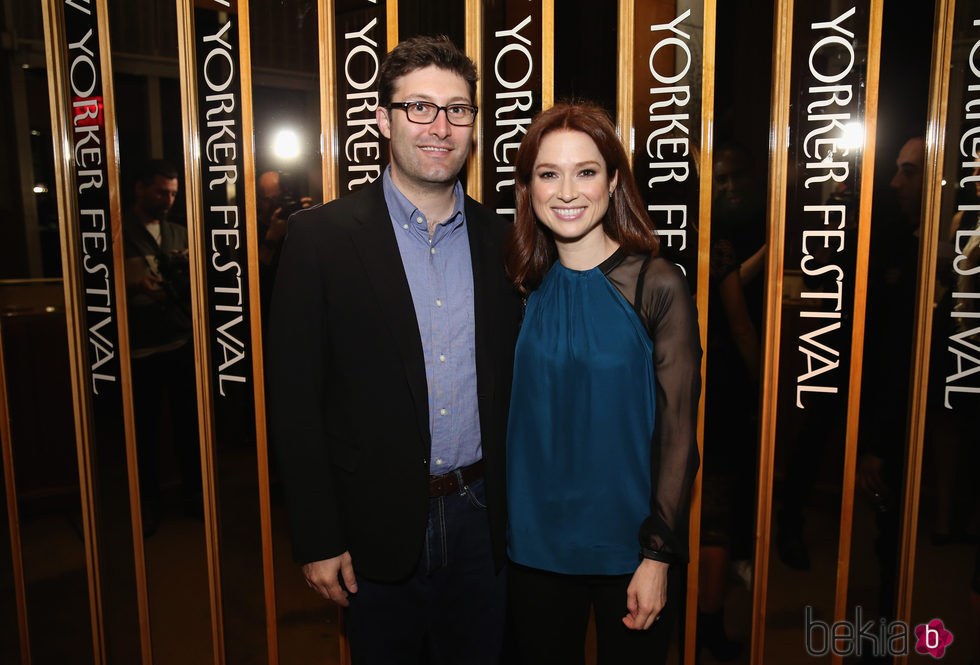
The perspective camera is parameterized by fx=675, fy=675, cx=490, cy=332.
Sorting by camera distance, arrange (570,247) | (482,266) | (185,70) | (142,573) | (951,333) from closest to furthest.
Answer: (570,247)
(482,266)
(951,333)
(185,70)
(142,573)

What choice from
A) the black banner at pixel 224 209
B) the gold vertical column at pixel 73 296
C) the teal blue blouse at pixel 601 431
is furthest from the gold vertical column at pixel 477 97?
the gold vertical column at pixel 73 296

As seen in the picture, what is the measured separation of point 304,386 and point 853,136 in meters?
1.57

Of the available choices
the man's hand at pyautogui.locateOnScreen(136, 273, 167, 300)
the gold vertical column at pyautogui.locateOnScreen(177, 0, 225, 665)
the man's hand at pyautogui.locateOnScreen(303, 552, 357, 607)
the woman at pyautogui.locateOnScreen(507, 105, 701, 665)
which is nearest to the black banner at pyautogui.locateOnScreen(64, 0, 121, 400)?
the man's hand at pyautogui.locateOnScreen(136, 273, 167, 300)

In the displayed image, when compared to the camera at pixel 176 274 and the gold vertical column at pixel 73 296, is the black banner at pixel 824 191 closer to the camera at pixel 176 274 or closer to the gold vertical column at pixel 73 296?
the camera at pixel 176 274

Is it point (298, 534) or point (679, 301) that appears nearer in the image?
point (679, 301)

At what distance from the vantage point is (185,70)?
2.28 m

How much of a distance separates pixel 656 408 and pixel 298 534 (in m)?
0.89

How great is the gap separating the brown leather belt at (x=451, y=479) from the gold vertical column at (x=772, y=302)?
0.84 m

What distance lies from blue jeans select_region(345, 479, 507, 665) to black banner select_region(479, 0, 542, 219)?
36.3 inches

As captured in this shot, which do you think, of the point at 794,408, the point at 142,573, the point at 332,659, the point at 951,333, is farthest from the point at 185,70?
the point at 951,333

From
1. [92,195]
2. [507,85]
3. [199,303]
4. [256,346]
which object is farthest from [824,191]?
[92,195]

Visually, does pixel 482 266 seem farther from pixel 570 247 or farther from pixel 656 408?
pixel 656 408

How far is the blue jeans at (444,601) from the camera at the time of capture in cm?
167

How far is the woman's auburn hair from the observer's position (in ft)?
4.89
